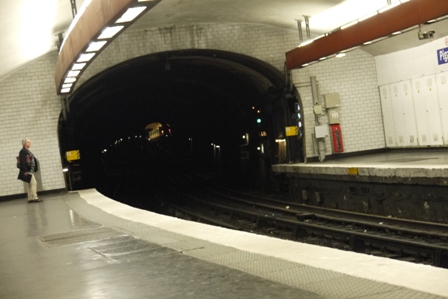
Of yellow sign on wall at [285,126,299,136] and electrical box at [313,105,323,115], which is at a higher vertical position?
electrical box at [313,105,323,115]

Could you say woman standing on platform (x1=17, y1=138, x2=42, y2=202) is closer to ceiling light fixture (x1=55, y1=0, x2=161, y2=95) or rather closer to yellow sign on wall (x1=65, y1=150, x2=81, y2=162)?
yellow sign on wall (x1=65, y1=150, x2=81, y2=162)

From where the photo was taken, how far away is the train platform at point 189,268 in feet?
14.3

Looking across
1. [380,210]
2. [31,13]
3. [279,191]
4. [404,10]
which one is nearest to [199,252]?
[31,13]

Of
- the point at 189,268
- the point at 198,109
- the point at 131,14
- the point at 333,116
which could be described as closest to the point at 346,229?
the point at 131,14

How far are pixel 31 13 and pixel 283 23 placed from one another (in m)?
9.32

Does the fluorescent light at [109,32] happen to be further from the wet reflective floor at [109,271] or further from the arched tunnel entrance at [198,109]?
the arched tunnel entrance at [198,109]

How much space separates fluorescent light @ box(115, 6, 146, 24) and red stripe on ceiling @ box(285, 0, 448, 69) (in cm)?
594

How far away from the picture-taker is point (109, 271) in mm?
5531

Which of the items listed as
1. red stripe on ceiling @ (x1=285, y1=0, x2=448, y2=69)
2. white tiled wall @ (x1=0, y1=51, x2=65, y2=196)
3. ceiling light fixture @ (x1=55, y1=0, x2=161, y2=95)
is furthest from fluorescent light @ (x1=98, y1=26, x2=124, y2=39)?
white tiled wall @ (x1=0, y1=51, x2=65, y2=196)

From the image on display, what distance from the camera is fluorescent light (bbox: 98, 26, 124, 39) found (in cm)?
792

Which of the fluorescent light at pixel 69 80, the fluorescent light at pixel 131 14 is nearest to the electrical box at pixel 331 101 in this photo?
the fluorescent light at pixel 69 80

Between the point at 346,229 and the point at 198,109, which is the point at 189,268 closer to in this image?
the point at 346,229

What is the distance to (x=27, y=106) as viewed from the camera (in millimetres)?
17672

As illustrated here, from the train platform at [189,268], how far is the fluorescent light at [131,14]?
2450 millimetres
